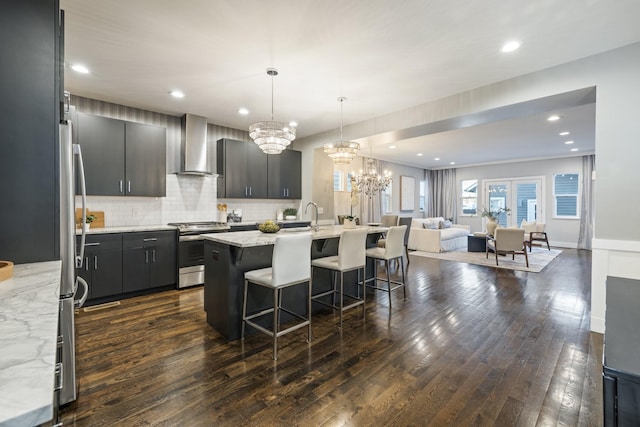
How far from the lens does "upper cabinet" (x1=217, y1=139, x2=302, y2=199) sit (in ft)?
17.4

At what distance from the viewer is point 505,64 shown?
3.10 m

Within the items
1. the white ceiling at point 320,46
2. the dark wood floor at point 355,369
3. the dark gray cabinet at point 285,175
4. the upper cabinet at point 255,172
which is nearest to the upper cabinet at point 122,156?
the white ceiling at point 320,46

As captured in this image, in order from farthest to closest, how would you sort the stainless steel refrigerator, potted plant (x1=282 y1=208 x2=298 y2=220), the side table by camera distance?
the side table → potted plant (x1=282 y1=208 x2=298 y2=220) → the stainless steel refrigerator

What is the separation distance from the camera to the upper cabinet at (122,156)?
155 inches

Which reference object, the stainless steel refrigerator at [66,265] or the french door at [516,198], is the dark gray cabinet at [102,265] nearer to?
the stainless steel refrigerator at [66,265]

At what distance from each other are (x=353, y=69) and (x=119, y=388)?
350cm

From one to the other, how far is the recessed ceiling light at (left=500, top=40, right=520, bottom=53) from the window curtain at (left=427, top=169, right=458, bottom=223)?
902 cm

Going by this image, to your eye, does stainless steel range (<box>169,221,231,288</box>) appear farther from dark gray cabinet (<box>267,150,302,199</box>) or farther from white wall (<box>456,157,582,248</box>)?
white wall (<box>456,157,582,248</box>)

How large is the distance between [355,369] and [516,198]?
32.6ft

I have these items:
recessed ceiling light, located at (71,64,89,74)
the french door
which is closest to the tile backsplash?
recessed ceiling light, located at (71,64,89,74)

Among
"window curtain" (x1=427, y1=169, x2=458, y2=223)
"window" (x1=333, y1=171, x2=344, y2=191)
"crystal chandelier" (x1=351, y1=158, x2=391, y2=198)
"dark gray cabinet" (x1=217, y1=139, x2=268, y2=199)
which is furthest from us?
"window curtain" (x1=427, y1=169, x2=458, y2=223)

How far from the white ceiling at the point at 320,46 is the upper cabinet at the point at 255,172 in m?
1.01

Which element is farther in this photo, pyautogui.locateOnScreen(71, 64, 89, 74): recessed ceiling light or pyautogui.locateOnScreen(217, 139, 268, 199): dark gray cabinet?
pyautogui.locateOnScreen(217, 139, 268, 199): dark gray cabinet

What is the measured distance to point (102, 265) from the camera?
3721 millimetres
